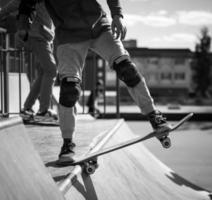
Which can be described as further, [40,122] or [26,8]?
[40,122]

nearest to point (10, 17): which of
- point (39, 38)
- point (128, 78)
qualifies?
point (39, 38)

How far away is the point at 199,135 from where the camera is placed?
1220cm

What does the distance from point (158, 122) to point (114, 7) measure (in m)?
0.97

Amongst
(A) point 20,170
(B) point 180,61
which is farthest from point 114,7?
(B) point 180,61

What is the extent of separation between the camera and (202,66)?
64.7 meters

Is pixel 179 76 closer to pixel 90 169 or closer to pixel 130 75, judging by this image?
pixel 130 75

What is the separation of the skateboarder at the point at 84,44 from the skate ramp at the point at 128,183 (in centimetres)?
36

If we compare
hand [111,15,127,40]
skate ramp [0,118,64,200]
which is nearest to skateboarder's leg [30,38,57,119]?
hand [111,15,127,40]

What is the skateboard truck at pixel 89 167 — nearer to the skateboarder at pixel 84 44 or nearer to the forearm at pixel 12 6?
the skateboarder at pixel 84 44

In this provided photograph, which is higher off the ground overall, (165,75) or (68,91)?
(68,91)

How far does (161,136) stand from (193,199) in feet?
3.21

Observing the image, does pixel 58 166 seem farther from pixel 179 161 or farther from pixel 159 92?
pixel 159 92

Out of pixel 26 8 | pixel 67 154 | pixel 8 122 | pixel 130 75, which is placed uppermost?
pixel 26 8

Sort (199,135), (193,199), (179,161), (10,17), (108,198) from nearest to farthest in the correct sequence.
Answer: (108,198)
(193,199)
(10,17)
(179,161)
(199,135)
